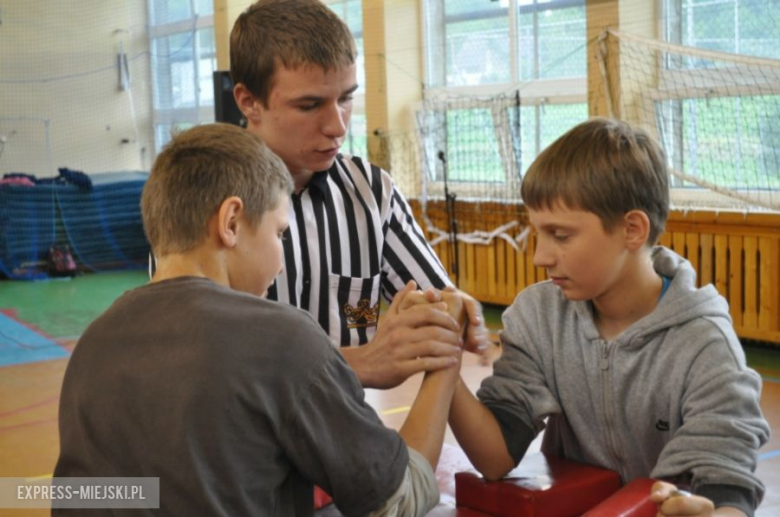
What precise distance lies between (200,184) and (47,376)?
5193 mm

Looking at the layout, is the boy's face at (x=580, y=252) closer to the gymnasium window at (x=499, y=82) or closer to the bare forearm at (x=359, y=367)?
the bare forearm at (x=359, y=367)

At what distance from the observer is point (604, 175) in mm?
1724

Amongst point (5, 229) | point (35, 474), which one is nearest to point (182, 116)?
point (5, 229)

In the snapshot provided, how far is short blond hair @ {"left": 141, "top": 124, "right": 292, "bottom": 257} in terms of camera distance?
136 cm

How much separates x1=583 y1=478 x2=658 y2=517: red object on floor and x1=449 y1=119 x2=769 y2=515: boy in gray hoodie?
0.40 feet

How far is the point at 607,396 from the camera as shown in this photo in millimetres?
1762

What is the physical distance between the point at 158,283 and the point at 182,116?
1242 centimetres

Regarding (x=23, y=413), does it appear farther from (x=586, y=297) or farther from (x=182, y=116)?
(x=182, y=116)

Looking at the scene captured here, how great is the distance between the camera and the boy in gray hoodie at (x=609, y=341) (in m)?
1.66

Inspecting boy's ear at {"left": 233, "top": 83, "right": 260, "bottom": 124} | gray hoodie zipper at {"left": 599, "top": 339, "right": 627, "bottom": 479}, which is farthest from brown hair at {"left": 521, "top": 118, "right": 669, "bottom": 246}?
boy's ear at {"left": 233, "top": 83, "right": 260, "bottom": 124}

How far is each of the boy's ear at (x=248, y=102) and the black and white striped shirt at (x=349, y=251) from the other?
8.6 inches

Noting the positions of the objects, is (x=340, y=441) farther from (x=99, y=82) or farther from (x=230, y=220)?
(x=99, y=82)

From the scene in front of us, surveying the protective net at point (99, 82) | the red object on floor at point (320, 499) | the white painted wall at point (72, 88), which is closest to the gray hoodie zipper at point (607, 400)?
the red object on floor at point (320, 499)

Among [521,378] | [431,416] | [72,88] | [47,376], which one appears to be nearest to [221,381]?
[431,416]
